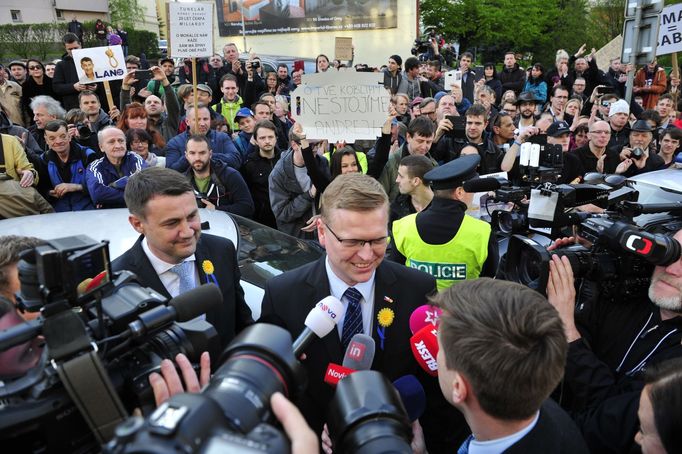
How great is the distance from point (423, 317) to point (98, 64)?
6.26m

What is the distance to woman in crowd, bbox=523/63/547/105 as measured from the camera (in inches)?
485

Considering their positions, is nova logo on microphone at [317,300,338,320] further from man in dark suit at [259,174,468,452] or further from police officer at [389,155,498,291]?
police officer at [389,155,498,291]

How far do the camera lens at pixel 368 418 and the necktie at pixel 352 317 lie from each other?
73cm

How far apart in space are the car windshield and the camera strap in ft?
7.05

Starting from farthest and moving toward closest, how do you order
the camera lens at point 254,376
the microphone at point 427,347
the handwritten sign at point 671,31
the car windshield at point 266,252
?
the handwritten sign at point 671,31 < the car windshield at point 266,252 < the microphone at point 427,347 < the camera lens at point 254,376

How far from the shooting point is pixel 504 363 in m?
1.37

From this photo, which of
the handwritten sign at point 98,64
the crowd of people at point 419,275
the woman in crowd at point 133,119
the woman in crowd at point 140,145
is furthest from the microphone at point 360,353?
the handwritten sign at point 98,64

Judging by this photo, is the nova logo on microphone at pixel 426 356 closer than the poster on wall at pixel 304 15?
Yes

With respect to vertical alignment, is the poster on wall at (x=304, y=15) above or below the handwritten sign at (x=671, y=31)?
above

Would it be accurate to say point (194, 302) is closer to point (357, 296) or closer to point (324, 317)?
point (324, 317)

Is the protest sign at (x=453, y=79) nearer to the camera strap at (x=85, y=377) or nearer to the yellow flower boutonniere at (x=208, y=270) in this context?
the yellow flower boutonniere at (x=208, y=270)

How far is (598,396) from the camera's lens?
1.99 meters

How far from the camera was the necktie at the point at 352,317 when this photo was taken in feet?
6.88

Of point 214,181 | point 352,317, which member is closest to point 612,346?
point 352,317
